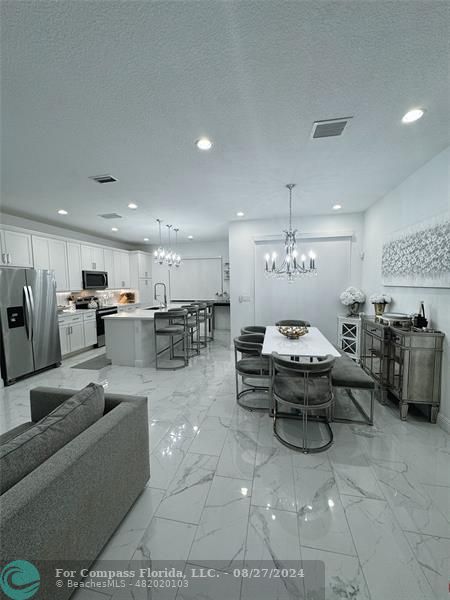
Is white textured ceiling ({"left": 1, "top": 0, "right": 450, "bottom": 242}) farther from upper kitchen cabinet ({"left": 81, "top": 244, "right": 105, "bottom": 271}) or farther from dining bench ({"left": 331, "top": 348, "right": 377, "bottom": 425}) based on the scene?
upper kitchen cabinet ({"left": 81, "top": 244, "right": 105, "bottom": 271})

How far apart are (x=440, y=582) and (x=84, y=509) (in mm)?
1771

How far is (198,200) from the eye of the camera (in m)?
3.89

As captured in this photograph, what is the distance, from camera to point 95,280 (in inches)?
234

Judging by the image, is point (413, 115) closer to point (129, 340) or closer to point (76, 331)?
point (129, 340)

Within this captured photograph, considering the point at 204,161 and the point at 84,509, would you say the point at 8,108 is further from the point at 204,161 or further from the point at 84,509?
the point at 84,509

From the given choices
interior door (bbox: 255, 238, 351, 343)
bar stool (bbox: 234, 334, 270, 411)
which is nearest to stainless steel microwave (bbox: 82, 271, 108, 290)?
interior door (bbox: 255, 238, 351, 343)

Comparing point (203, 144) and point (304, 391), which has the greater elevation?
point (203, 144)

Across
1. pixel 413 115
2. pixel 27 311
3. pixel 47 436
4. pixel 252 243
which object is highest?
pixel 413 115

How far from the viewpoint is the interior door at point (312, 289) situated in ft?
16.1

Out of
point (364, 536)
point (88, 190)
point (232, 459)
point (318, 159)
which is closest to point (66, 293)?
point (88, 190)

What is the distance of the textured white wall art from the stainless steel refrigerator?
218 inches

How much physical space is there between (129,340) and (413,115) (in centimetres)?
461

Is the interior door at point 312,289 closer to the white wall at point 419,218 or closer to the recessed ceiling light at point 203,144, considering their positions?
the white wall at point 419,218

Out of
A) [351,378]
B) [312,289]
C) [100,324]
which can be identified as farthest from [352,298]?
[100,324]
